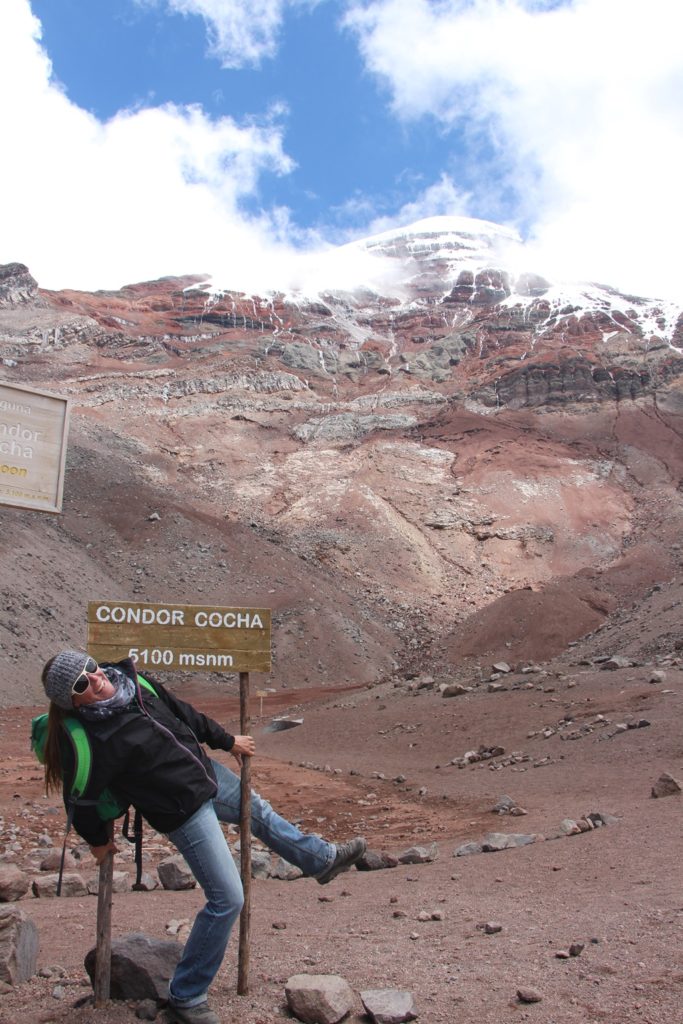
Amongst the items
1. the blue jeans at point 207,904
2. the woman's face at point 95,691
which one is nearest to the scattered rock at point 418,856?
the blue jeans at point 207,904

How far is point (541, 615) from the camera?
28531 mm

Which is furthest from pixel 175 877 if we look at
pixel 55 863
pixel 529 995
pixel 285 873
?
pixel 529 995

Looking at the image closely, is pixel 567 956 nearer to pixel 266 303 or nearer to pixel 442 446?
pixel 442 446

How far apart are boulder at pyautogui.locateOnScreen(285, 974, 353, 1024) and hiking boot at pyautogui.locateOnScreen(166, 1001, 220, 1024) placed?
387 mm

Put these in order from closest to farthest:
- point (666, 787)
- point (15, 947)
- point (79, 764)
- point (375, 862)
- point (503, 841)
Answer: point (79, 764)
point (15, 947)
point (375, 862)
point (503, 841)
point (666, 787)

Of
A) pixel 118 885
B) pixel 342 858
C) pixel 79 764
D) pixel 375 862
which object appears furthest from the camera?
pixel 375 862

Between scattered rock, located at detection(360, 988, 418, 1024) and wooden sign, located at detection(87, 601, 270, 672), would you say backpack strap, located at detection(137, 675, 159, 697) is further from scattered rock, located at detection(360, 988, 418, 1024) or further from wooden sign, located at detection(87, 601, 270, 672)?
scattered rock, located at detection(360, 988, 418, 1024)

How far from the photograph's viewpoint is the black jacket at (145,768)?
371 centimetres

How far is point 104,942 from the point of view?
4.11 metres

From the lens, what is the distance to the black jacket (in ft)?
12.2

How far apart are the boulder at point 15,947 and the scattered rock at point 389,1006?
1.78 meters

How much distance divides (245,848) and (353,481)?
46.7 m

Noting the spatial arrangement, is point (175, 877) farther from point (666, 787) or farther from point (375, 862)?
point (666, 787)

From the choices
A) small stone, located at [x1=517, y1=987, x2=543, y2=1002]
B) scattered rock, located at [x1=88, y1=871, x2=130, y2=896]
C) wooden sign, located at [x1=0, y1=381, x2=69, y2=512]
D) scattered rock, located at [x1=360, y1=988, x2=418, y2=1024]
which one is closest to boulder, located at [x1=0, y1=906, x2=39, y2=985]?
scattered rock, located at [x1=360, y1=988, x2=418, y2=1024]
